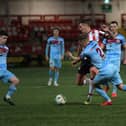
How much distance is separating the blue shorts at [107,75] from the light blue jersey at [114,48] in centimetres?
199

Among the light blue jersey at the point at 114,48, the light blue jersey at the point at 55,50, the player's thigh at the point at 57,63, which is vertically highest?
the light blue jersey at the point at 114,48

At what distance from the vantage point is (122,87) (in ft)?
47.2

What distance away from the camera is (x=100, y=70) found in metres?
14.3

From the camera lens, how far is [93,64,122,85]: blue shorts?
46.3 ft

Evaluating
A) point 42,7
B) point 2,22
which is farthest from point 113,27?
point 42,7

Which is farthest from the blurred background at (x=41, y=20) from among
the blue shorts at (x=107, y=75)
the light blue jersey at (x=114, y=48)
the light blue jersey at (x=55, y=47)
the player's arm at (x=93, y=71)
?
the blue shorts at (x=107, y=75)

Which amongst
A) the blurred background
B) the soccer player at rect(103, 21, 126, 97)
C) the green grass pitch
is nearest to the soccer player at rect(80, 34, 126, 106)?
the green grass pitch

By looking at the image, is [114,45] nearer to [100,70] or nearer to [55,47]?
[100,70]

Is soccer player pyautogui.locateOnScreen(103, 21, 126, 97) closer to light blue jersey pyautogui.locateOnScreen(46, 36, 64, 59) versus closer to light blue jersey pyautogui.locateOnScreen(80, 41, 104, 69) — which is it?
light blue jersey pyautogui.locateOnScreen(80, 41, 104, 69)

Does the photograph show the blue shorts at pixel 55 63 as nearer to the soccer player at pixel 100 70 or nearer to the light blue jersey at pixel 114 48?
the light blue jersey at pixel 114 48

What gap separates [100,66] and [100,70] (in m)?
1.30

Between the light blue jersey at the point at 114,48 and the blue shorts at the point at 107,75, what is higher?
the light blue jersey at the point at 114,48

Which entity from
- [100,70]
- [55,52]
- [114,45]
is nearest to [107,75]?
[100,70]

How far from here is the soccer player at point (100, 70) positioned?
1416 centimetres
